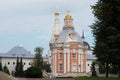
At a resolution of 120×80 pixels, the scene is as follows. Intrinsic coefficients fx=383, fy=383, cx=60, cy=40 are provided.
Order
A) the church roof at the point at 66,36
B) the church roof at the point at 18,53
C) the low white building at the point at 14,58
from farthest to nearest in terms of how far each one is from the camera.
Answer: the church roof at the point at 18,53
the low white building at the point at 14,58
the church roof at the point at 66,36

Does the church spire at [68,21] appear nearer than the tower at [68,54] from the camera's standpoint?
No

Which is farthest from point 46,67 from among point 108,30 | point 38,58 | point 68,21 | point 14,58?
point 108,30

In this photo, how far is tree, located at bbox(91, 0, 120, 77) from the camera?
109 ft

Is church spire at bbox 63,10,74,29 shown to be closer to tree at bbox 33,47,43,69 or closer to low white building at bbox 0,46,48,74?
tree at bbox 33,47,43,69

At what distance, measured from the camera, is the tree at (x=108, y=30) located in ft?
109

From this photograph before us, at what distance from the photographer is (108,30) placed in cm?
3572

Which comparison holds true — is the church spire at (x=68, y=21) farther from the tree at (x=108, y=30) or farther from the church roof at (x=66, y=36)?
the tree at (x=108, y=30)

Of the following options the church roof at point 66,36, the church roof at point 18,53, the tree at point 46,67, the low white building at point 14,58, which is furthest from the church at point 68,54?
the church roof at point 18,53

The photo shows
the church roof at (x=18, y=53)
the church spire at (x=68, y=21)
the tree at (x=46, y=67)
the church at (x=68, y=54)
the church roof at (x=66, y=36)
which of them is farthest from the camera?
the church roof at (x=18, y=53)

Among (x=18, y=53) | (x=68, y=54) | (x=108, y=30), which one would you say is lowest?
(x=68, y=54)

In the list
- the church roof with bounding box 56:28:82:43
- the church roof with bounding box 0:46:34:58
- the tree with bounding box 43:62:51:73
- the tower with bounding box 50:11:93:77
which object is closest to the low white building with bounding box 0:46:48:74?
the church roof with bounding box 0:46:34:58

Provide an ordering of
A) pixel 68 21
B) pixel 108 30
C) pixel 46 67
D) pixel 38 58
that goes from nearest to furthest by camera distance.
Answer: pixel 108 30, pixel 68 21, pixel 38 58, pixel 46 67

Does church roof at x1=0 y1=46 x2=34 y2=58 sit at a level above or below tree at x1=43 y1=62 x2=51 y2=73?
above

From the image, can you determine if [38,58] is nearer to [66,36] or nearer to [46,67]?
[46,67]
